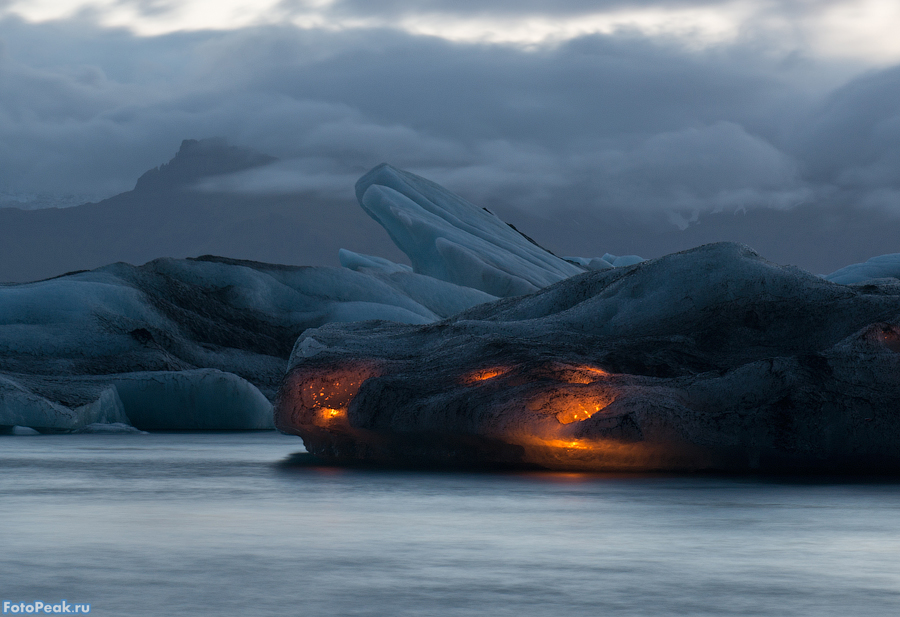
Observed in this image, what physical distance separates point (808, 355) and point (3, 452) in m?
11.3

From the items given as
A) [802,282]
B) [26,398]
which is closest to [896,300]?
[802,282]

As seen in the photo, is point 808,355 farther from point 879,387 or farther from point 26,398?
point 26,398

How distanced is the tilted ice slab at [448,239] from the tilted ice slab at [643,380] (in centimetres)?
3075

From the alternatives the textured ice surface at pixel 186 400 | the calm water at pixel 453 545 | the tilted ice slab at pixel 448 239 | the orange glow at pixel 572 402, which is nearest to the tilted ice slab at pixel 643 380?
the orange glow at pixel 572 402

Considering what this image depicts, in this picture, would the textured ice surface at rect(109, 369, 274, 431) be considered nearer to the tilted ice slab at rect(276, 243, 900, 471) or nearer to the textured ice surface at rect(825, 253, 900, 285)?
the tilted ice slab at rect(276, 243, 900, 471)

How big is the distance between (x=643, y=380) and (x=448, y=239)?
122 feet

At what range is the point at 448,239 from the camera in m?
50.2

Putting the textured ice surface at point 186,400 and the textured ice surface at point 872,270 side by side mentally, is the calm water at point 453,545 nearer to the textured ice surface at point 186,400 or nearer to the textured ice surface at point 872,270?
the textured ice surface at point 186,400

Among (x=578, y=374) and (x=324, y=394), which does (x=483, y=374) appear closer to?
(x=578, y=374)

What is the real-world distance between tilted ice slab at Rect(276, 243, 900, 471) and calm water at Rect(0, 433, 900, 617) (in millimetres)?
766

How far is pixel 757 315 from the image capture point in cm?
1538

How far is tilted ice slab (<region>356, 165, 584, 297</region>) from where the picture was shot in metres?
48.6

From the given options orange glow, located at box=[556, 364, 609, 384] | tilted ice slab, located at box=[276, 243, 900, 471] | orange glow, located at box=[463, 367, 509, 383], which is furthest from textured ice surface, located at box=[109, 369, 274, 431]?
orange glow, located at box=[556, 364, 609, 384]

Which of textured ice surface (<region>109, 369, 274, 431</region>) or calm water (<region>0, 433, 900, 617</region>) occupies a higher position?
textured ice surface (<region>109, 369, 274, 431</region>)
